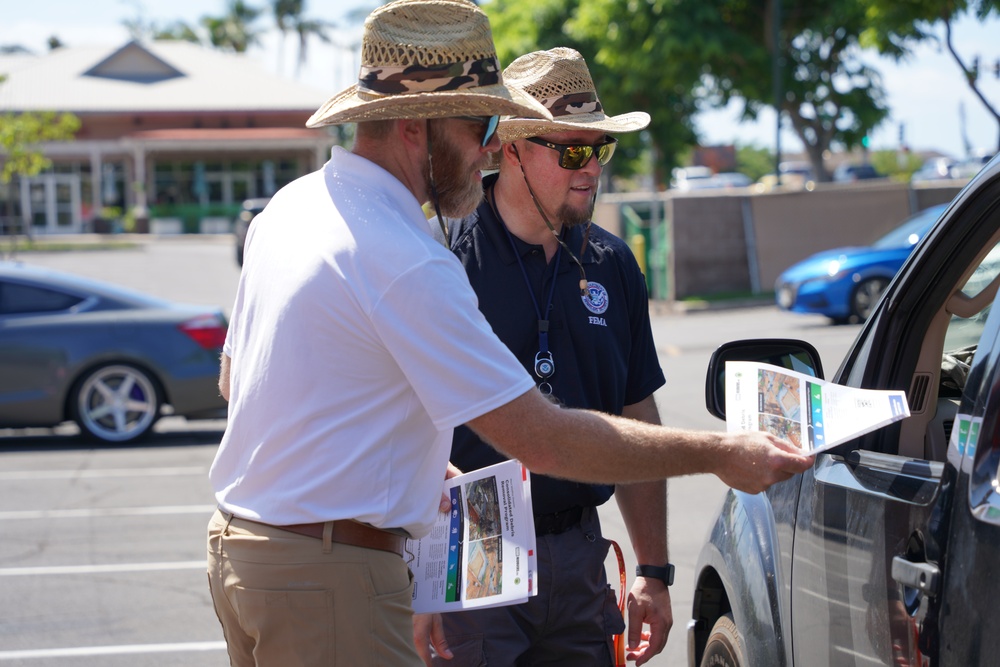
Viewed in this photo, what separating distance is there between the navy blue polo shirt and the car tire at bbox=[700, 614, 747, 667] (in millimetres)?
488

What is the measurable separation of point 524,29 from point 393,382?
3331 cm

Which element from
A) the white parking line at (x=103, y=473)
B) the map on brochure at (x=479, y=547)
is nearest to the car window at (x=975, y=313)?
the map on brochure at (x=479, y=547)

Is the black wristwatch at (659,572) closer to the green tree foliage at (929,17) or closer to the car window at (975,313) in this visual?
the car window at (975,313)

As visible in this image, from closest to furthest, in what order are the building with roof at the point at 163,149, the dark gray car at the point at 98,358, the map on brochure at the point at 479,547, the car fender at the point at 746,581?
1. the map on brochure at the point at 479,547
2. the car fender at the point at 746,581
3. the dark gray car at the point at 98,358
4. the building with roof at the point at 163,149

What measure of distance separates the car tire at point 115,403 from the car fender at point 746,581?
25.0ft

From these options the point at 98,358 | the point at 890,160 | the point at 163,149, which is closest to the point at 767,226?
the point at 98,358

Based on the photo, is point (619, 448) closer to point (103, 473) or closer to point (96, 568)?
point (96, 568)

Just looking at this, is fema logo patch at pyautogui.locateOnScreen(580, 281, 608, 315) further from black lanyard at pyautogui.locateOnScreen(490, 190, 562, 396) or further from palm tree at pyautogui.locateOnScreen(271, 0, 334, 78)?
palm tree at pyautogui.locateOnScreen(271, 0, 334, 78)

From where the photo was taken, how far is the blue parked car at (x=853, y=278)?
52.3 feet

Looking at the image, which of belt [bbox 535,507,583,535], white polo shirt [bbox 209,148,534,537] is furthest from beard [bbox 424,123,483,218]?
belt [bbox 535,507,583,535]

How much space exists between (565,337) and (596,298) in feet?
0.50

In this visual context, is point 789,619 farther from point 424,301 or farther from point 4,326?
point 4,326

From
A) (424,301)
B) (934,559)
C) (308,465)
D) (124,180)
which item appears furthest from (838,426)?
(124,180)

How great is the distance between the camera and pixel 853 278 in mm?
16000
